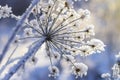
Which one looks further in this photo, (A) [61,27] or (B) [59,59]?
(B) [59,59]

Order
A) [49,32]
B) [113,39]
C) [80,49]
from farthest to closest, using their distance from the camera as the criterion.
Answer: [113,39] < [80,49] < [49,32]

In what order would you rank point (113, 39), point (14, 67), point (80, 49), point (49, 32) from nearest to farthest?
point (14, 67) < point (49, 32) < point (80, 49) < point (113, 39)

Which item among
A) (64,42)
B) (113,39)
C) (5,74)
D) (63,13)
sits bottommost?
(5,74)

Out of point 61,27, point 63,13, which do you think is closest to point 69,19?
point 63,13

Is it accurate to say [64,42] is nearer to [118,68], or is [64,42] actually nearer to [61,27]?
[61,27]

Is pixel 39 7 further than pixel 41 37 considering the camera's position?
Yes

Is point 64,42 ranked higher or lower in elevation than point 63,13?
lower

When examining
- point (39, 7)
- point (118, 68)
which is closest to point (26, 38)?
point (39, 7)

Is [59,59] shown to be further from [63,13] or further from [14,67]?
[14,67]

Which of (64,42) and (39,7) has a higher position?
(39,7)

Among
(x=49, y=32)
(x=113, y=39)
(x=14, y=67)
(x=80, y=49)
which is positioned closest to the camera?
(x=14, y=67)
